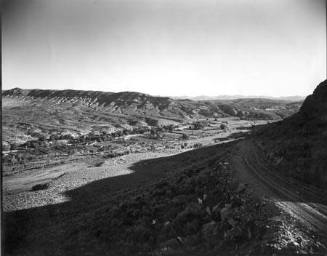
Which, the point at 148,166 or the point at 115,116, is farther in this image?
the point at 115,116

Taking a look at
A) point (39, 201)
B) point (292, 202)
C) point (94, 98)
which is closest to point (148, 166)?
point (39, 201)

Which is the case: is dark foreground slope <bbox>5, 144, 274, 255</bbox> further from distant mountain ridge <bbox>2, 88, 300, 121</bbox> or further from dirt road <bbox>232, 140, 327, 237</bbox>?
distant mountain ridge <bbox>2, 88, 300, 121</bbox>

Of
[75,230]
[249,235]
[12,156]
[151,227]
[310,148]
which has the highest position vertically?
[310,148]

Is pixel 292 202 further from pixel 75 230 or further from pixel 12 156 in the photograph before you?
pixel 12 156

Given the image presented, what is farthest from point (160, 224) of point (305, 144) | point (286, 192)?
point (305, 144)

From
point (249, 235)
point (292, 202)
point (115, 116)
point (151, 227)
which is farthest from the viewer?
point (115, 116)

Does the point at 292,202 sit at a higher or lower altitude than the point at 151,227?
higher

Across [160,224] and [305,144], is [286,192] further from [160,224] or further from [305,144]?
[160,224]

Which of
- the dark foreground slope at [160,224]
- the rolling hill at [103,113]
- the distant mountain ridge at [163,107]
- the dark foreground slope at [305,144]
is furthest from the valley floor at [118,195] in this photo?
the distant mountain ridge at [163,107]
